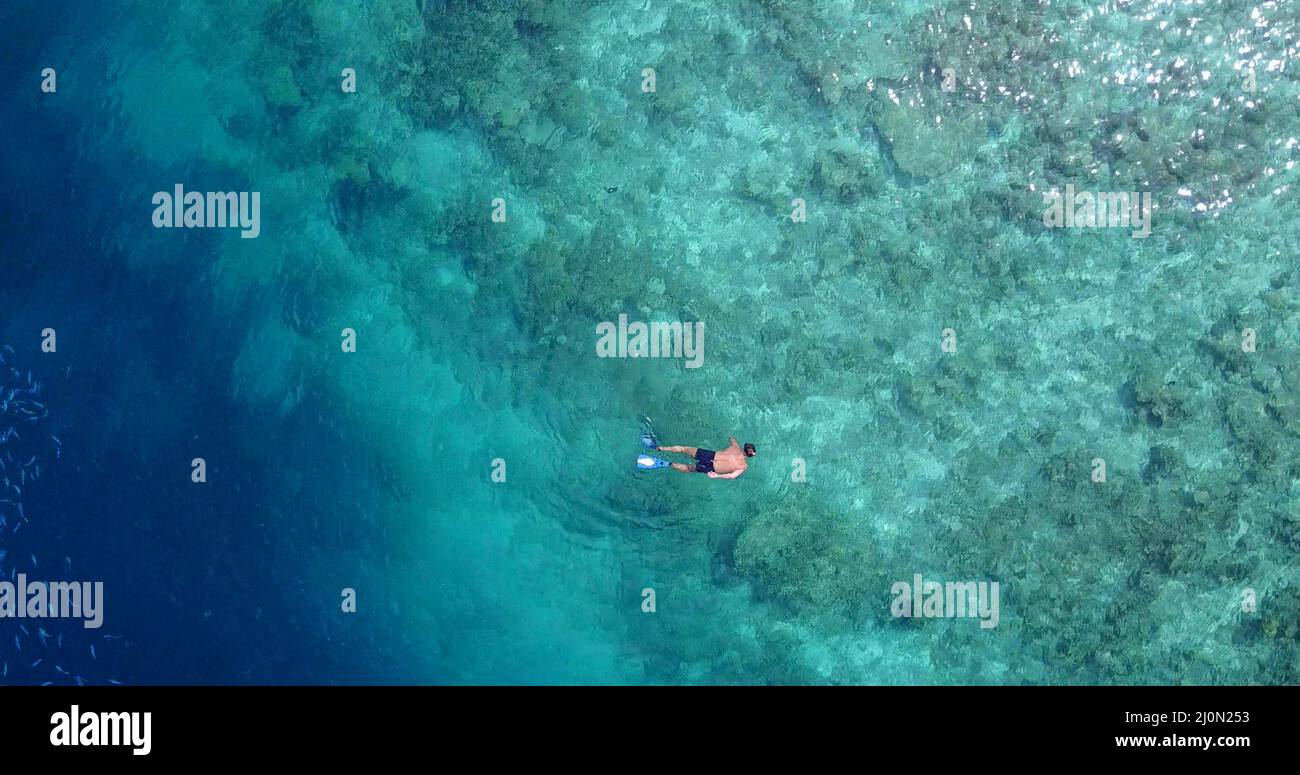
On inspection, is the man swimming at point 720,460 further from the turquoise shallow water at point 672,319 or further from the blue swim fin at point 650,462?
the turquoise shallow water at point 672,319

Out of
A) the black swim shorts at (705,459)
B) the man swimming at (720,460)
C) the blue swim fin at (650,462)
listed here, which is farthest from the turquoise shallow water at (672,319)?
the black swim shorts at (705,459)

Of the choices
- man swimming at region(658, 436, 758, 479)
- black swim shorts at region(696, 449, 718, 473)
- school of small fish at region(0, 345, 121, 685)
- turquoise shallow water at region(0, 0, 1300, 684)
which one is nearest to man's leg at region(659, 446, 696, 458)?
man swimming at region(658, 436, 758, 479)

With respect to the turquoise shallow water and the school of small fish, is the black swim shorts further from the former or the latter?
the school of small fish

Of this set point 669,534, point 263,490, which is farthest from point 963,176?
point 263,490

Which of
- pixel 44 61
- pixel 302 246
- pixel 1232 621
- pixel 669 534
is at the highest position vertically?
pixel 44 61

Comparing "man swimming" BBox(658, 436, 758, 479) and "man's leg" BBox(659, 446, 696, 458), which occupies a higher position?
"man's leg" BBox(659, 446, 696, 458)
